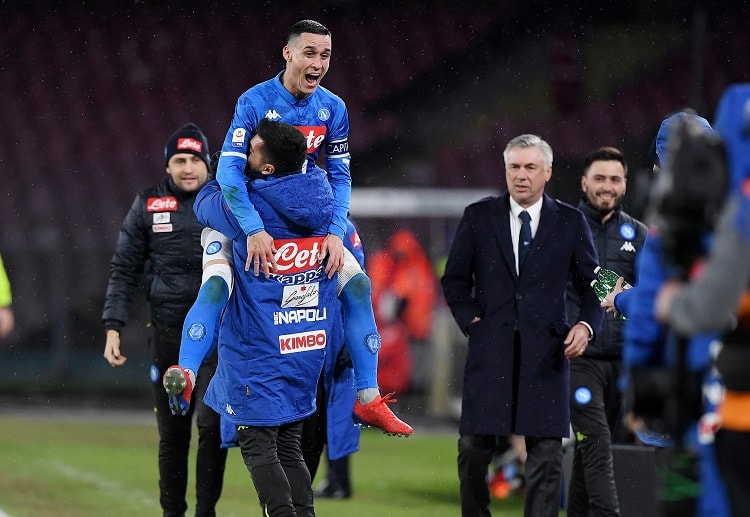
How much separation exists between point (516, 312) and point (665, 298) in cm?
264

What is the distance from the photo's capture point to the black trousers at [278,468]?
16.1ft

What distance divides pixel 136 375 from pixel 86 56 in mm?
5284

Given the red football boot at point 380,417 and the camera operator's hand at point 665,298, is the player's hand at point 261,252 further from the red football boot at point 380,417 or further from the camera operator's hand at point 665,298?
the camera operator's hand at point 665,298

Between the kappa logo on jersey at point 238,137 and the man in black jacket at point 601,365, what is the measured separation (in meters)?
1.93

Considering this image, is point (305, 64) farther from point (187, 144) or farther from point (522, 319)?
point (522, 319)

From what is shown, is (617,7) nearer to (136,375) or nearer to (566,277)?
(136,375)

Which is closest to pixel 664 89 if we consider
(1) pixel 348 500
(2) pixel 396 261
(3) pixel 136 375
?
(2) pixel 396 261

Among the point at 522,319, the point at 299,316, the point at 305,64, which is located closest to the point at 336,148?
the point at 305,64

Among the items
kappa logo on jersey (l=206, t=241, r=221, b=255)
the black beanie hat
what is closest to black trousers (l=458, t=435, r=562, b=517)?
kappa logo on jersey (l=206, t=241, r=221, b=255)

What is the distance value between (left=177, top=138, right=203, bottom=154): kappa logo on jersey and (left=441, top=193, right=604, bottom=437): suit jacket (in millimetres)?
1588

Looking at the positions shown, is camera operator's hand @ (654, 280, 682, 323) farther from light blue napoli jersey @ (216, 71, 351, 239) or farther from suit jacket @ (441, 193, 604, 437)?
suit jacket @ (441, 193, 604, 437)

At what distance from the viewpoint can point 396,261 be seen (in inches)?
539

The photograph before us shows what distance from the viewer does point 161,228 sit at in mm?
6617

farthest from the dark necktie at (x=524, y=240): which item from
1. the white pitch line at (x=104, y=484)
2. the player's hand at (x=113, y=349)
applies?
the white pitch line at (x=104, y=484)
